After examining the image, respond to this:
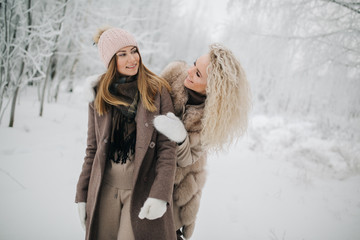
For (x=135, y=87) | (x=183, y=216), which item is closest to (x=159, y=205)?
(x=183, y=216)

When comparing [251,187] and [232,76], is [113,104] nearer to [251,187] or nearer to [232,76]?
[232,76]

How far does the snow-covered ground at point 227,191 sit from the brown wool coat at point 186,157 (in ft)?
0.75

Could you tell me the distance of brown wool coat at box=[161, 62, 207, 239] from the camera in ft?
4.29

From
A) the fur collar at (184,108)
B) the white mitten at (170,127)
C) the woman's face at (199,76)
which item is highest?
the woman's face at (199,76)

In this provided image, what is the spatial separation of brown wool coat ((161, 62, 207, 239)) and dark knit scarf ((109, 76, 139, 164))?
0.32 metres

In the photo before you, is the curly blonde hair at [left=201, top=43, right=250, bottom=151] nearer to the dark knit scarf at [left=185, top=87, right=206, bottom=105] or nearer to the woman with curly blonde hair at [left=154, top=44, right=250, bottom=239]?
the woman with curly blonde hair at [left=154, top=44, right=250, bottom=239]

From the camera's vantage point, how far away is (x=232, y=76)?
1199 mm

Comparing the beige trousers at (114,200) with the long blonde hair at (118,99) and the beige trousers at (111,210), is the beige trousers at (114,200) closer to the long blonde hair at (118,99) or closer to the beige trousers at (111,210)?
the beige trousers at (111,210)

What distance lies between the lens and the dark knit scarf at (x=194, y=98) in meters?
1.38

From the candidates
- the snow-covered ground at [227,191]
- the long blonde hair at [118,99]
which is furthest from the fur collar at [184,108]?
the snow-covered ground at [227,191]

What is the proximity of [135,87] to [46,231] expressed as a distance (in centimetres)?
181

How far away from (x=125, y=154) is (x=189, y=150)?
0.45 metres

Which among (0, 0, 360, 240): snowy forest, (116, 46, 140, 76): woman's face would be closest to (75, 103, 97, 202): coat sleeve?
(116, 46, 140, 76): woman's face

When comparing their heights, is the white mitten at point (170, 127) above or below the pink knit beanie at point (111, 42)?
below
